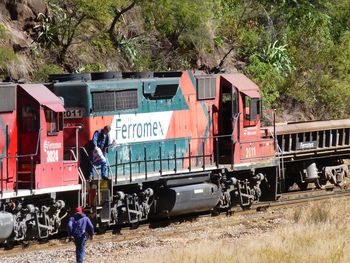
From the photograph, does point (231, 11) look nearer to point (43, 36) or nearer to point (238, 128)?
point (43, 36)

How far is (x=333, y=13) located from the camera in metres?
46.8

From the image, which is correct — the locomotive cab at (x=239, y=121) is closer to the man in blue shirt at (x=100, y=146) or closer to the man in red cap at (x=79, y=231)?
the man in blue shirt at (x=100, y=146)

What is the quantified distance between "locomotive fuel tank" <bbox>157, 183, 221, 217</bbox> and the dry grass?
2.66 meters

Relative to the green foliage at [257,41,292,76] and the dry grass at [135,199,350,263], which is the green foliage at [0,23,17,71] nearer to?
the dry grass at [135,199,350,263]

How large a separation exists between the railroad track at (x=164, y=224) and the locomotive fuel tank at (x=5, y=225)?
46 centimetres

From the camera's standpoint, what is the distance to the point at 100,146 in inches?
773

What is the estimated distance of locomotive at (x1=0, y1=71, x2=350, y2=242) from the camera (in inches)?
722

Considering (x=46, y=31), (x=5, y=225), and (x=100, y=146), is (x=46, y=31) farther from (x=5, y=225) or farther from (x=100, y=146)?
(x=5, y=225)

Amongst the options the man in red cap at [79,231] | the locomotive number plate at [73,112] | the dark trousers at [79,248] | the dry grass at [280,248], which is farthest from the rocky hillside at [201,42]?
the dark trousers at [79,248]

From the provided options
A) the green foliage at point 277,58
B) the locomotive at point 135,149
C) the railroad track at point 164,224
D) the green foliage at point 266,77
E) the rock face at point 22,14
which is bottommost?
the railroad track at point 164,224

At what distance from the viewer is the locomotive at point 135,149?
60.1ft

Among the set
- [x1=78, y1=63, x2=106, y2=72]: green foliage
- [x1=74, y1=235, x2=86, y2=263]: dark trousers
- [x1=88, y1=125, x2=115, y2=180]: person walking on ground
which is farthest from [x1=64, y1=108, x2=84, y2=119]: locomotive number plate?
[x1=78, y1=63, x2=106, y2=72]: green foliage

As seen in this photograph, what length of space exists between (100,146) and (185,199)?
3.05 meters

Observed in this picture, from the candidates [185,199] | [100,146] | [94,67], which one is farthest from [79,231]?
[94,67]
